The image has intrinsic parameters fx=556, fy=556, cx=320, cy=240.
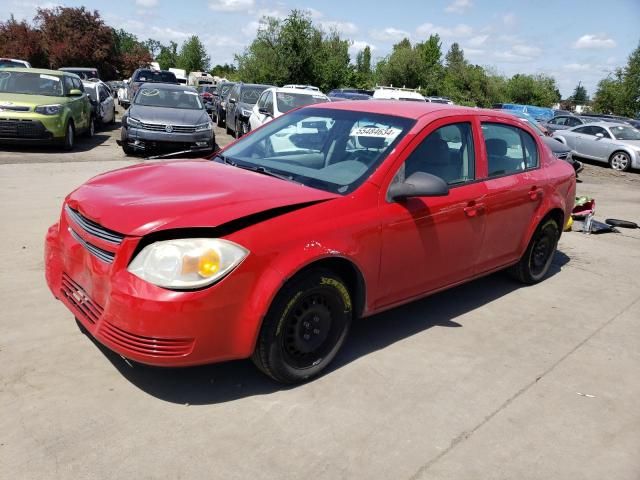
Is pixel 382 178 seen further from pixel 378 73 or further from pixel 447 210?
pixel 378 73

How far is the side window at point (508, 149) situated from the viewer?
4527 mm

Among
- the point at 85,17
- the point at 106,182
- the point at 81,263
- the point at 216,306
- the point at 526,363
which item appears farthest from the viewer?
the point at 85,17

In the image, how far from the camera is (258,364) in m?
3.13

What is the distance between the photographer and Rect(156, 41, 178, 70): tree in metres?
96.4

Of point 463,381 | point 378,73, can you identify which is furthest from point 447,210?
point 378,73

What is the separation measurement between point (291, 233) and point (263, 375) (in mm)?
956

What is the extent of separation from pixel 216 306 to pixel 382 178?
55.0 inches

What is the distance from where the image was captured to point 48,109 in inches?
453

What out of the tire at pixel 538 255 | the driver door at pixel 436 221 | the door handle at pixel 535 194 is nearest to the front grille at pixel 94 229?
the driver door at pixel 436 221

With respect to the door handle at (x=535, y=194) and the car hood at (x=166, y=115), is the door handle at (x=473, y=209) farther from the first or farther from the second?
the car hood at (x=166, y=115)

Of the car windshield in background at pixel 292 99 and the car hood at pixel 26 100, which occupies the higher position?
the car windshield in background at pixel 292 99

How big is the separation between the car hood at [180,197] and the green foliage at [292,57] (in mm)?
37388

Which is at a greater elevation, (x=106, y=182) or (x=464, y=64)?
(x=464, y=64)

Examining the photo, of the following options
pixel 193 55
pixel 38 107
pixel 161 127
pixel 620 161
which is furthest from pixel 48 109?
pixel 193 55
